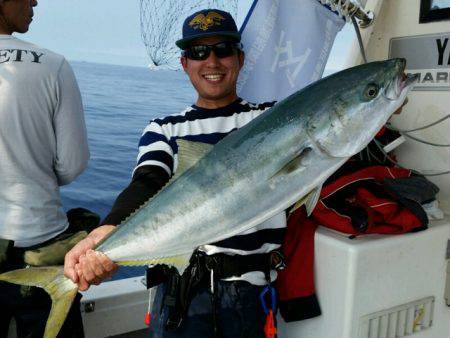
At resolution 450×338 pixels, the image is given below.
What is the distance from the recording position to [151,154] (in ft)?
7.16

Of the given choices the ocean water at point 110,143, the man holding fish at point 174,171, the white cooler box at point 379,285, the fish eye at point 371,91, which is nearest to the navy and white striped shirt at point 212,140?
the man holding fish at point 174,171

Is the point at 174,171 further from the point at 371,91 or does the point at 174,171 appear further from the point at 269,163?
the point at 371,91

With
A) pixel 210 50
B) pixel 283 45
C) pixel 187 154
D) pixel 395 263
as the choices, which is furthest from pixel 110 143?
pixel 187 154

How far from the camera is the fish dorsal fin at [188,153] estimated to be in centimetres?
169

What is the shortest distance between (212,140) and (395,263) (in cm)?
109

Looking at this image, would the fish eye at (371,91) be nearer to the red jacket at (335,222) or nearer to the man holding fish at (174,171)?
the man holding fish at (174,171)

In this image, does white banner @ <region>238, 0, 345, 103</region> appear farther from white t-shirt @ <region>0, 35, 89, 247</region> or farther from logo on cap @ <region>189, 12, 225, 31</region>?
white t-shirt @ <region>0, 35, 89, 247</region>

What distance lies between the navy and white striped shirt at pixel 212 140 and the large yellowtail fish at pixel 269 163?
1.43ft

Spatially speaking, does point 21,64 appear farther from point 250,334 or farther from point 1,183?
point 250,334

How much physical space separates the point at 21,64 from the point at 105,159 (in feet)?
→ 28.1

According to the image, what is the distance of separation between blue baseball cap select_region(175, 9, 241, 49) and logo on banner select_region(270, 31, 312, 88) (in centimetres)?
110

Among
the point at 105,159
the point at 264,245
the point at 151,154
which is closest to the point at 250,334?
the point at 264,245

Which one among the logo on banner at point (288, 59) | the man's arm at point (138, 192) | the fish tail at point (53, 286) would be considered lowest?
the fish tail at point (53, 286)

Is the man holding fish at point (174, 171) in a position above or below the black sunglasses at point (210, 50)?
below
